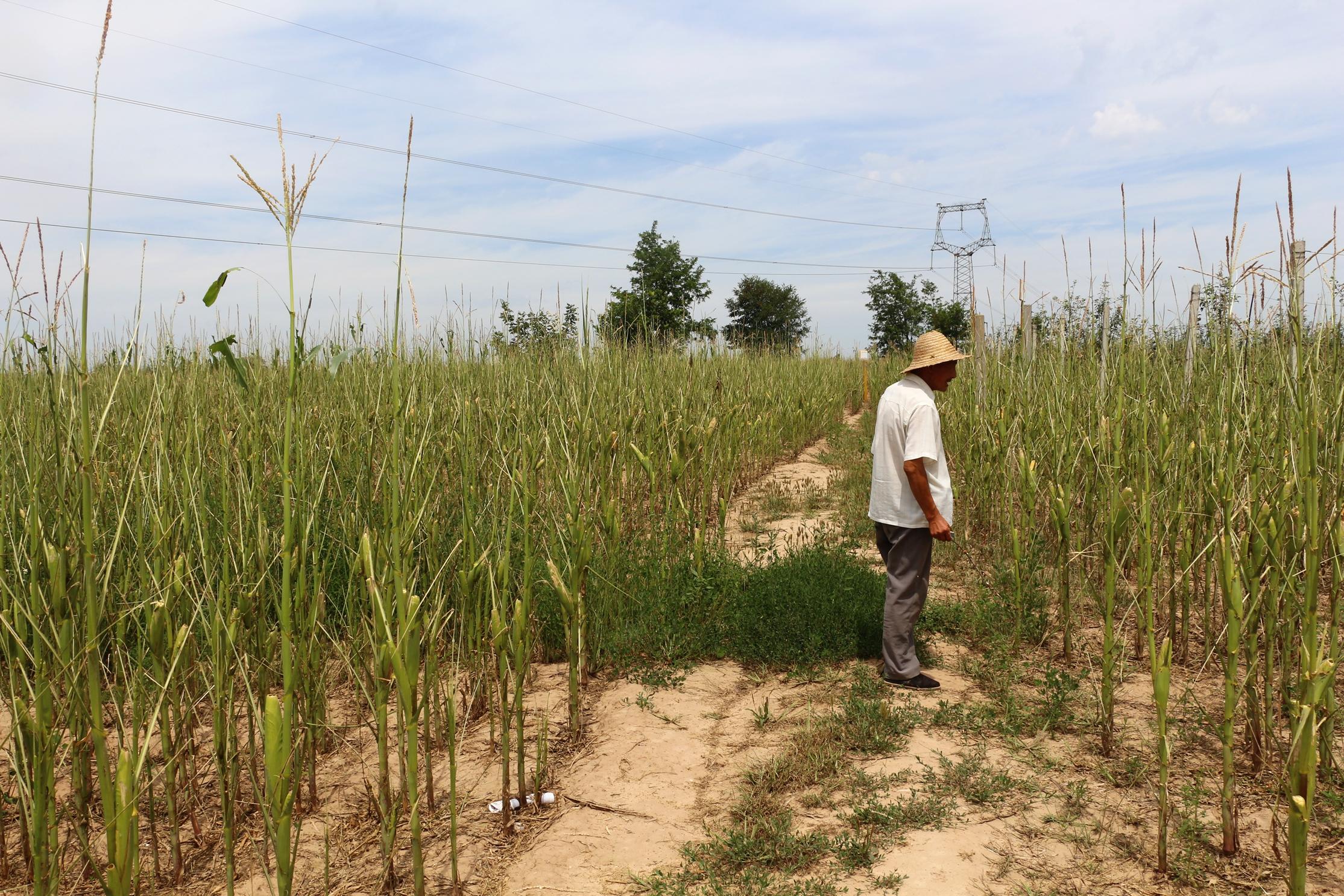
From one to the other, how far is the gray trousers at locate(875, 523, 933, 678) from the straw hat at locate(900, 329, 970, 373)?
2.19ft

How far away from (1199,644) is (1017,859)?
203cm

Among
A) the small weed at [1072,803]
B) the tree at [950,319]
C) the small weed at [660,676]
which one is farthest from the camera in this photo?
the tree at [950,319]

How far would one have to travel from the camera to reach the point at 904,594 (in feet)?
11.2

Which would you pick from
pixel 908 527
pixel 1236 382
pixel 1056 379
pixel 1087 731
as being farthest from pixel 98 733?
pixel 1056 379

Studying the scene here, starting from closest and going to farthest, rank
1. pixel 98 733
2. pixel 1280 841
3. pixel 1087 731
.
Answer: pixel 98 733 < pixel 1280 841 < pixel 1087 731

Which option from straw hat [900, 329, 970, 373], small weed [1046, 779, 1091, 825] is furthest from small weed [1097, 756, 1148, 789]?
straw hat [900, 329, 970, 373]

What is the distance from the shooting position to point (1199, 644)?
3.77m

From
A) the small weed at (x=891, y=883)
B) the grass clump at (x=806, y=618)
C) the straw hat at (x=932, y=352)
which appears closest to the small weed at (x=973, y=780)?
the small weed at (x=891, y=883)

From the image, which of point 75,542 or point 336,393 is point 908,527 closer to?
point 75,542

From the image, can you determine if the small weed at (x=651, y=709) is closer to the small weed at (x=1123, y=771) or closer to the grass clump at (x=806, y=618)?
the grass clump at (x=806, y=618)

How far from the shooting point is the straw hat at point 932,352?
342 cm

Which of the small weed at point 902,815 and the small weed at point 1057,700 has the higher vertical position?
the small weed at point 1057,700

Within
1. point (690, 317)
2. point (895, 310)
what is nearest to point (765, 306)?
point (895, 310)

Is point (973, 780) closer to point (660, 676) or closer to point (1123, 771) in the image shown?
Result: point (1123, 771)
